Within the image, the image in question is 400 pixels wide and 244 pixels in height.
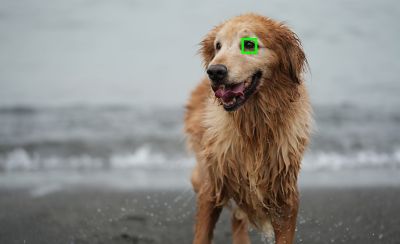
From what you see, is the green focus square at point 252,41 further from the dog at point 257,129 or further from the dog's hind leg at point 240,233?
the dog's hind leg at point 240,233

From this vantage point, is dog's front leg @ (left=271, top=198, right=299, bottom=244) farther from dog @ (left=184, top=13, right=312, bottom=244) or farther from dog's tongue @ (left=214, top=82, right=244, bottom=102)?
dog's tongue @ (left=214, top=82, right=244, bottom=102)

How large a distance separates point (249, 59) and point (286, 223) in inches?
41.1

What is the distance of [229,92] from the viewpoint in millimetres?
3545

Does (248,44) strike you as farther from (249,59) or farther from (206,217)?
(206,217)

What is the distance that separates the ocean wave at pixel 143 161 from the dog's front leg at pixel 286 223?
4498 millimetres

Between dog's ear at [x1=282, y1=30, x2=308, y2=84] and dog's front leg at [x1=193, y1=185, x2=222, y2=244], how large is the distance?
0.90m

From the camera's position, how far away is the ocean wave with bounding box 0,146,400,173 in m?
8.48

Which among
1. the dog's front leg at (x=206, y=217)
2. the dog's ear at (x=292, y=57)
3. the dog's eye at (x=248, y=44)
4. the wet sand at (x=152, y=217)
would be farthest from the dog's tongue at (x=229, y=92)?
the wet sand at (x=152, y=217)

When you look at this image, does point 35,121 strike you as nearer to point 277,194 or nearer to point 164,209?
point 164,209

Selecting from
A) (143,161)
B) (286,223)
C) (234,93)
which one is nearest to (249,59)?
(234,93)

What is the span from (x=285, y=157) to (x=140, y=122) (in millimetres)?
7326

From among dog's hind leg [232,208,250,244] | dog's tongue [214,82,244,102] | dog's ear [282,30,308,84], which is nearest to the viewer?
dog's tongue [214,82,244,102]

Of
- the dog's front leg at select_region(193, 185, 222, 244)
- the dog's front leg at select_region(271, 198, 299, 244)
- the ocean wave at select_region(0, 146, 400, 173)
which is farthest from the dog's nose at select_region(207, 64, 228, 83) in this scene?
the ocean wave at select_region(0, 146, 400, 173)

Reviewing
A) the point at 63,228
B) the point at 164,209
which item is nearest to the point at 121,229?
the point at 63,228
